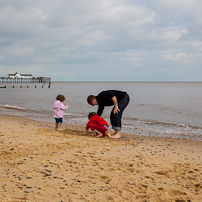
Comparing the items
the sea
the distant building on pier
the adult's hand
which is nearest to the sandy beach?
the adult's hand

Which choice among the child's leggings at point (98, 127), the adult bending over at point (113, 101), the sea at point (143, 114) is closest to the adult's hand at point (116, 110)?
the adult bending over at point (113, 101)

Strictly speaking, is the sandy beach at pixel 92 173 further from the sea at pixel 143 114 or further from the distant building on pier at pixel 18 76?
the distant building on pier at pixel 18 76

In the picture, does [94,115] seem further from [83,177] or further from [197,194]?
[197,194]

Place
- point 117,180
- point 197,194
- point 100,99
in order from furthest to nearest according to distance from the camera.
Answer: point 100,99 < point 117,180 < point 197,194

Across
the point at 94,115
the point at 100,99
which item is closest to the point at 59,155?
the point at 100,99

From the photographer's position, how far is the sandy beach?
10.4ft

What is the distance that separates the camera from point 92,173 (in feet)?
13.1

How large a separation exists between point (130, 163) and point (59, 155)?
156cm

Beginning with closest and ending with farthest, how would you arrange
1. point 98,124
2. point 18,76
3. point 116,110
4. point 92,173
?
point 92,173
point 116,110
point 98,124
point 18,76

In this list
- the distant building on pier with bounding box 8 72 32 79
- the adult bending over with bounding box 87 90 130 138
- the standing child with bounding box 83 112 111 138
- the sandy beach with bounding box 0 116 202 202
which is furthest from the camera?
the distant building on pier with bounding box 8 72 32 79

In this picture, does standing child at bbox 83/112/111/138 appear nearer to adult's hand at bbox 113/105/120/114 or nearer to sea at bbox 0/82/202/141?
adult's hand at bbox 113/105/120/114

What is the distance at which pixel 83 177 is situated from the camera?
12.5 feet

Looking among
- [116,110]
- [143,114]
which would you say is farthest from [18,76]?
[116,110]

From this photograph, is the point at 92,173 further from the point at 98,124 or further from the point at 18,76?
the point at 18,76
